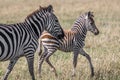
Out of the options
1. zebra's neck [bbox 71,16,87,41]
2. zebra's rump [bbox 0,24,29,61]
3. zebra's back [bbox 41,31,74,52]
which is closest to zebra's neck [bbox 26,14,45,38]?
zebra's rump [bbox 0,24,29,61]

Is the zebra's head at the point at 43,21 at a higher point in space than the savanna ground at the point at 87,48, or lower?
higher

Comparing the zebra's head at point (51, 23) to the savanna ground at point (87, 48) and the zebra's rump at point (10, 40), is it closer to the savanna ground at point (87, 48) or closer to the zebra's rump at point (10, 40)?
the zebra's rump at point (10, 40)

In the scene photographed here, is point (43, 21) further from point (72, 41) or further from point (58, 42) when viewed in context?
point (72, 41)

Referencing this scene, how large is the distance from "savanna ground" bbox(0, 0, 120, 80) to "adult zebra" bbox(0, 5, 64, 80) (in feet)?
3.24

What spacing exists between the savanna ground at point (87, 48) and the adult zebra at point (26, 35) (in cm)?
99

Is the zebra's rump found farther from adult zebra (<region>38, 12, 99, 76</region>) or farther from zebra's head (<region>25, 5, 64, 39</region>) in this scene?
adult zebra (<region>38, 12, 99, 76</region>)

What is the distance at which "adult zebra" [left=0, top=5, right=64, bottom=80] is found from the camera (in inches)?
300

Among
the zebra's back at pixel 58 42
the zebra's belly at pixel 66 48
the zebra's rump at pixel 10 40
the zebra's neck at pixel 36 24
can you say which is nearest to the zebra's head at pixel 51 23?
the zebra's neck at pixel 36 24

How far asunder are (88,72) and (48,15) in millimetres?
1986

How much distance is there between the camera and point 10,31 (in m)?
7.79

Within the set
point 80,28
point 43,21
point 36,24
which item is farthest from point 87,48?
point 36,24

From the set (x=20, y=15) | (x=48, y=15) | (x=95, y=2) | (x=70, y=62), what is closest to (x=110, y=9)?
(x=95, y=2)

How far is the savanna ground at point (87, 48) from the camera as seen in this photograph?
933 centimetres

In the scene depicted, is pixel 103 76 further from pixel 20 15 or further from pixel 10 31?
pixel 20 15
